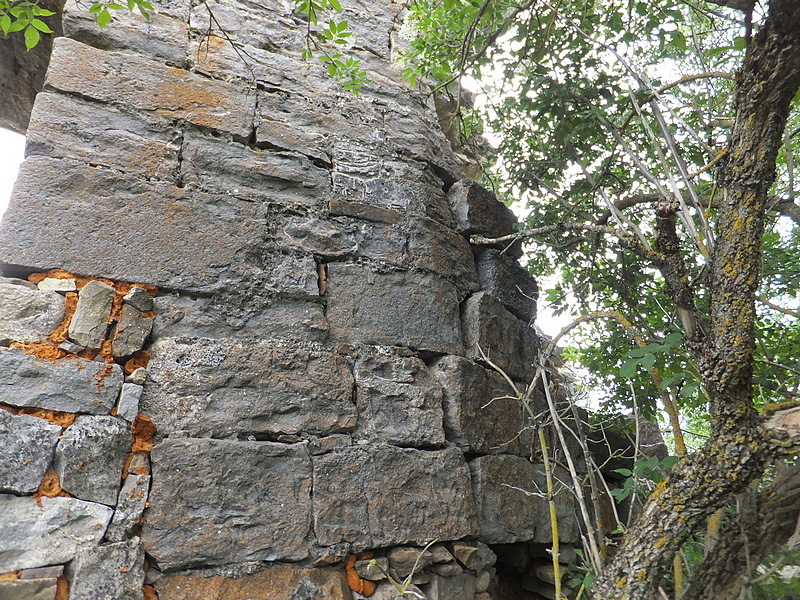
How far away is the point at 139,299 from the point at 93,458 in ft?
1.52

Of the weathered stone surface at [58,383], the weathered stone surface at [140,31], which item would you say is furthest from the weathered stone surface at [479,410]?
the weathered stone surface at [140,31]

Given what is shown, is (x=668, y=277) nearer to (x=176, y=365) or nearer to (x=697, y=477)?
(x=697, y=477)

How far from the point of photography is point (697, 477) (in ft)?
4.71

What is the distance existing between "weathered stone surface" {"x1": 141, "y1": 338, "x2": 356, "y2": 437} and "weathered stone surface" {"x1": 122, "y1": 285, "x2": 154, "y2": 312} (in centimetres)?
11

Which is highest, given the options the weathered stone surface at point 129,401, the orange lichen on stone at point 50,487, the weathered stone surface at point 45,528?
the weathered stone surface at point 129,401

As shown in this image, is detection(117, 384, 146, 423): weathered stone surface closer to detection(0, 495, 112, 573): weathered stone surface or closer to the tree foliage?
detection(0, 495, 112, 573): weathered stone surface

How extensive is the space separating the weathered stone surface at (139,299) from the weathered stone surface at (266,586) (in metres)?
0.75

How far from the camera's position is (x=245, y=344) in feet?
5.85

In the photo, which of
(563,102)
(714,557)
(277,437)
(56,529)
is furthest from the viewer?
(563,102)

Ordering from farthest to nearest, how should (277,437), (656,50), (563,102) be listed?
(656,50)
(563,102)
(277,437)

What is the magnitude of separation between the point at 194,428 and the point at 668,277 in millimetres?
1481

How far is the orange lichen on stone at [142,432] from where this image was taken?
5.16ft

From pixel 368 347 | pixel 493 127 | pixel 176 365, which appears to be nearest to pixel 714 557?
pixel 368 347

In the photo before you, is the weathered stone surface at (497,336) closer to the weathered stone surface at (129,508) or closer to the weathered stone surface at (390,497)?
the weathered stone surface at (390,497)
